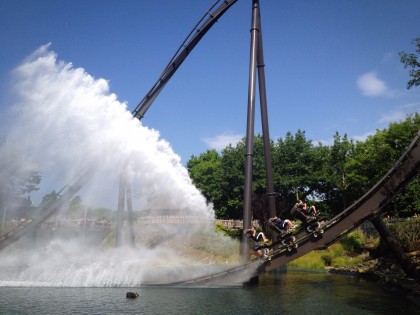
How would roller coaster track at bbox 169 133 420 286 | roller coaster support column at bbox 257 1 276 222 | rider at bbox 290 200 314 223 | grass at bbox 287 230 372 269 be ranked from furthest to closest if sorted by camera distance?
1. grass at bbox 287 230 372 269
2. roller coaster support column at bbox 257 1 276 222
3. rider at bbox 290 200 314 223
4. roller coaster track at bbox 169 133 420 286

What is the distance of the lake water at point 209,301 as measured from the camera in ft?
39.7

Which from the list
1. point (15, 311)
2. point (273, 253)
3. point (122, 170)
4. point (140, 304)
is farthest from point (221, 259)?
point (15, 311)

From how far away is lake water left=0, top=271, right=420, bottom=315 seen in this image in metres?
12.1

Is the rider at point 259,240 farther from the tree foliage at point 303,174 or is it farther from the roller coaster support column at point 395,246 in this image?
the tree foliage at point 303,174

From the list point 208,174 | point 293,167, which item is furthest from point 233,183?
point 208,174

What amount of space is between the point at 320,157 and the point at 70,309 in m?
51.9

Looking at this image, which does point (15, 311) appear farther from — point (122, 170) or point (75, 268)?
point (122, 170)

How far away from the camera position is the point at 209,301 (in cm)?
1369

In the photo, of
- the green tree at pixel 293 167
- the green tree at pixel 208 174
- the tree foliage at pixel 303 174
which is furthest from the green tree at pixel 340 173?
the green tree at pixel 208 174

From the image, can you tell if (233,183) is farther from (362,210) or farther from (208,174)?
(362,210)

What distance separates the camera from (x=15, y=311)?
38.1ft

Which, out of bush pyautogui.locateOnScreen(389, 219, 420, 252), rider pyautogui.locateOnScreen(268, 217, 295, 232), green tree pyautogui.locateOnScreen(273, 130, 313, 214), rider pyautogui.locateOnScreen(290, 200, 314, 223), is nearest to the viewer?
rider pyautogui.locateOnScreen(290, 200, 314, 223)

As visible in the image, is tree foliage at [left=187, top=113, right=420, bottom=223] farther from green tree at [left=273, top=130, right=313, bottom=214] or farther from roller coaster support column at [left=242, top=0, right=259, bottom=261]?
roller coaster support column at [left=242, top=0, right=259, bottom=261]

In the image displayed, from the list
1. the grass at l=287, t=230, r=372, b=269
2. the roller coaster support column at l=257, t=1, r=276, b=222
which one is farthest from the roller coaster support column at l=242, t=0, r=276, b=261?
the grass at l=287, t=230, r=372, b=269
